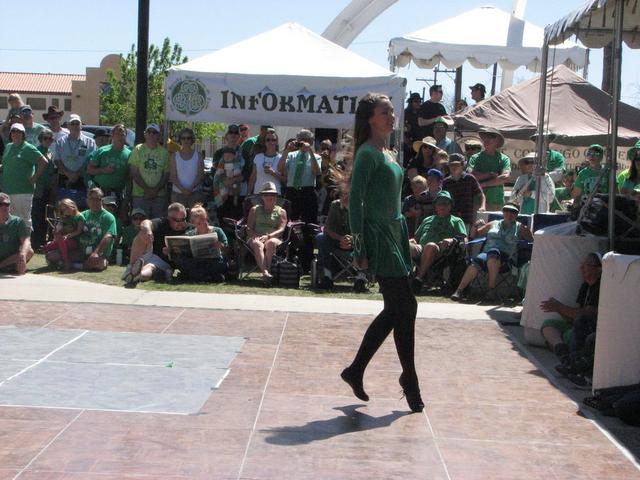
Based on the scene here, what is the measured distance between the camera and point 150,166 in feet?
46.4

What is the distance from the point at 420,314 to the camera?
10227 mm

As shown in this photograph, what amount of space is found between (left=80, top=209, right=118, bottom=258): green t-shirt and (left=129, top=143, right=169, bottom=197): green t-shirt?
1105 mm

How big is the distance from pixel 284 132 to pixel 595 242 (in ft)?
42.2

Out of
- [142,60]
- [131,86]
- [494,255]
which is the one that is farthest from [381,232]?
[131,86]

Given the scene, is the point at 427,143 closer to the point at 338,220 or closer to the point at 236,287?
the point at 338,220

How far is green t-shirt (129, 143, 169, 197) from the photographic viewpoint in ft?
46.3

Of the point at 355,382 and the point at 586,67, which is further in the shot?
the point at 586,67

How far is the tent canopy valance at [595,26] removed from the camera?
9102mm

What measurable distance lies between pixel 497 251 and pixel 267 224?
289cm

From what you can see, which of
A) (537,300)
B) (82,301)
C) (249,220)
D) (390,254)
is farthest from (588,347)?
(249,220)

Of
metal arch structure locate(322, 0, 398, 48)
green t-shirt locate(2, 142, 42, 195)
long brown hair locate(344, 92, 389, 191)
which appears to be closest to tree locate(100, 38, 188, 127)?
metal arch structure locate(322, 0, 398, 48)

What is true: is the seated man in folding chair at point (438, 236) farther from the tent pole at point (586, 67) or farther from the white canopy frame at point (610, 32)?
the tent pole at point (586, 67)

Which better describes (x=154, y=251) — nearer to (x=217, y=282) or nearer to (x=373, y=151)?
(x=217, y=282)

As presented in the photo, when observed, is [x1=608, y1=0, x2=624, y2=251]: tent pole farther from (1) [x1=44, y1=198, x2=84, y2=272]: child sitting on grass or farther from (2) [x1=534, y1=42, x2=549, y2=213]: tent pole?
(1) [x1=44, y1=198, x2=84, y2=272]: child sitting on grass
